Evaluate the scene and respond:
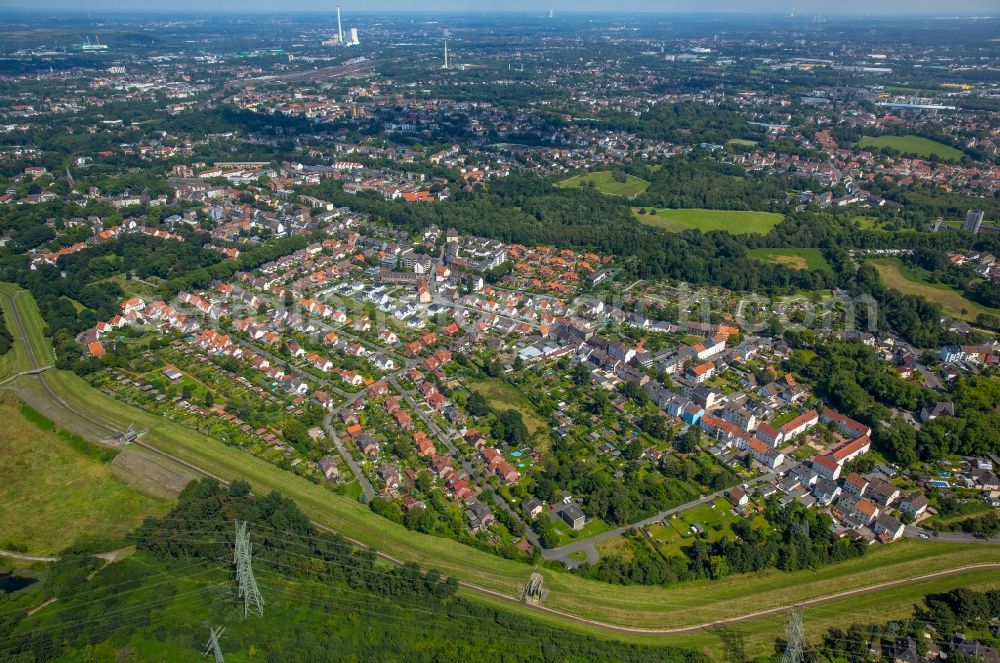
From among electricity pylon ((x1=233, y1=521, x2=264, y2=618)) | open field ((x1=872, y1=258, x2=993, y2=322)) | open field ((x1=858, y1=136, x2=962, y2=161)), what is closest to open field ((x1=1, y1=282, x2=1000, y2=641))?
electricity pylon ((x1=233, y1=521, x2=264, y2=618))

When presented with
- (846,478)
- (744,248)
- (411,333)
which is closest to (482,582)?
(846,478)

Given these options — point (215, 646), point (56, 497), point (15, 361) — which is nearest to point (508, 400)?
point (215, 646)

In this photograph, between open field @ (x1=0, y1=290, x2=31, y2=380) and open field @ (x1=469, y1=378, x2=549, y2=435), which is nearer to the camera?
open field @ (x1=469, y1=378, x2=549, y2=435)

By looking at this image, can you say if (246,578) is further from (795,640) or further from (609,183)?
(609,183)

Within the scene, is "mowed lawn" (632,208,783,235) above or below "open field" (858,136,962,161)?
below

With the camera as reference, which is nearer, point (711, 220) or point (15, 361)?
point (15, 361)

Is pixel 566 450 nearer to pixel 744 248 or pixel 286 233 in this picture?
pixel 744 248

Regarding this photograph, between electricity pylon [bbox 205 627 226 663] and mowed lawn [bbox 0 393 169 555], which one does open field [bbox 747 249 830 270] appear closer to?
electricity pylon [bbox 205 627 226 663]
